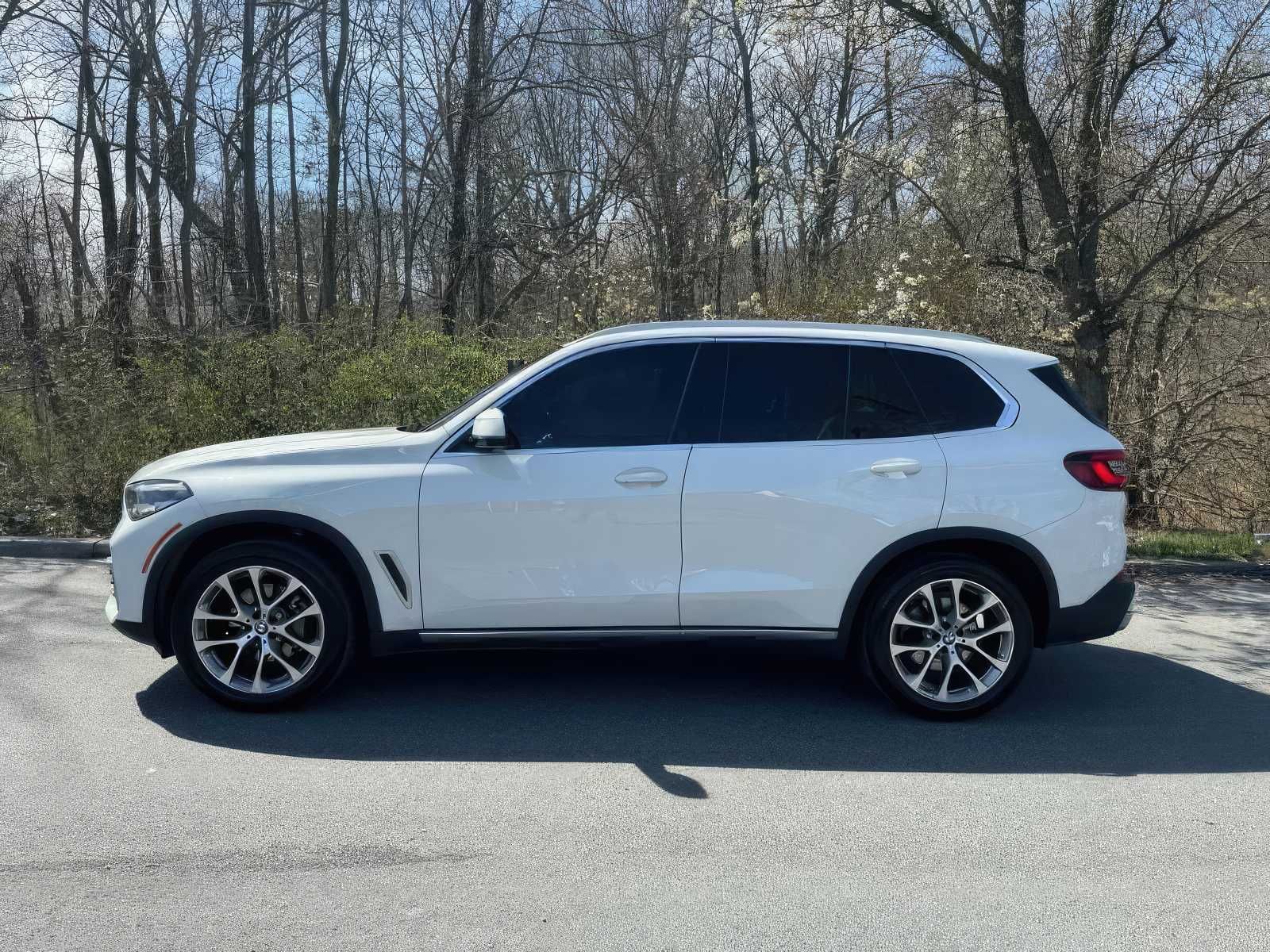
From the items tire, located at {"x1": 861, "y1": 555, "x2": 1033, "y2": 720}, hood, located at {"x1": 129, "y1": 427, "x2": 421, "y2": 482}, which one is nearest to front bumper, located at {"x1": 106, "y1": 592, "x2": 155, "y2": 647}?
hood, located at {"x1": 129, "y1": 427, "x2": 421, "y2": 482}

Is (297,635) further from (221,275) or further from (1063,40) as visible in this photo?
(221,275)

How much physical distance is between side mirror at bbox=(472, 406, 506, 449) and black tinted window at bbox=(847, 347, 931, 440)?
1660 mm

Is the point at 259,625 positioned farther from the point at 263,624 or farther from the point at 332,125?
the point at 332,125

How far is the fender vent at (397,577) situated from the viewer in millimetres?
5039

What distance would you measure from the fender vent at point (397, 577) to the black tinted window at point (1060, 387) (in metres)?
3.22

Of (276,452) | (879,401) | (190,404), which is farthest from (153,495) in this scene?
(190,404)

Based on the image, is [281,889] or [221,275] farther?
[221,275]

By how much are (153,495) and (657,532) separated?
2431 millimetres

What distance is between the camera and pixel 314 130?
25094mm

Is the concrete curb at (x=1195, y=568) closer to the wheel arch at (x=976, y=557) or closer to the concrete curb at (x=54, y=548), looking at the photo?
the wheel arch at (x=976, y=557)

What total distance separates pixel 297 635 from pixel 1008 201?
33.6 feet

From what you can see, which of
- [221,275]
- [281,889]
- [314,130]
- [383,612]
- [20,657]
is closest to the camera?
[281,889]

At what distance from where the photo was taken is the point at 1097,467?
5113 millimetres

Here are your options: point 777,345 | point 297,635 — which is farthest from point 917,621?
point 297,635
